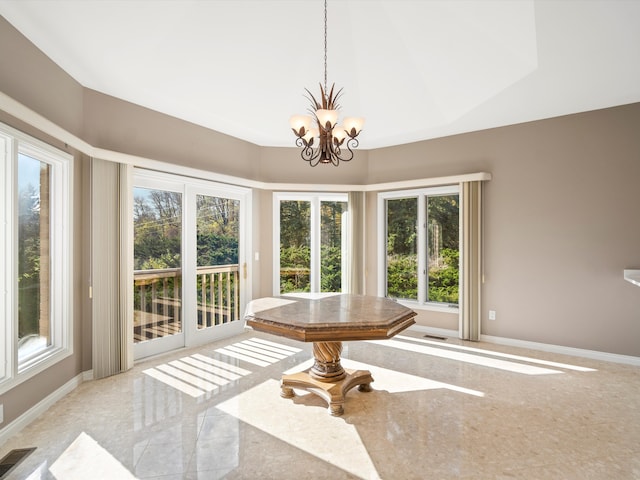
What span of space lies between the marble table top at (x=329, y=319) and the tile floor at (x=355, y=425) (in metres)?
0.64

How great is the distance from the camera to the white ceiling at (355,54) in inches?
97.5

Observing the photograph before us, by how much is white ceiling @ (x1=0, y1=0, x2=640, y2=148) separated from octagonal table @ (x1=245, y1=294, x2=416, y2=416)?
2330 mm

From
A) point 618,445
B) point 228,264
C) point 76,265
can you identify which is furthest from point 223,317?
point 618,445

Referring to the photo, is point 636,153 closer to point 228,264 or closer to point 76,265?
point 228,264

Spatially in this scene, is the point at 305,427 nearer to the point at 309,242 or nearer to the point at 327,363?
the point at 327,363

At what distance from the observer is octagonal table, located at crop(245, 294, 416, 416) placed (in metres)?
2.27

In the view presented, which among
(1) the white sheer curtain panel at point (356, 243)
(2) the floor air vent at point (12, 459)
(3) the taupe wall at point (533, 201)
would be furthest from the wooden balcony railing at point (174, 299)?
(1) the white sheer curtain panel at point (356, 243)

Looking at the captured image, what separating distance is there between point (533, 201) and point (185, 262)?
4.25 m

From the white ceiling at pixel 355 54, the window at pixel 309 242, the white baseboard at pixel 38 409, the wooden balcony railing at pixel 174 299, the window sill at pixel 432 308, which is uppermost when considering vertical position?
the white ceiling at pixel 355 54

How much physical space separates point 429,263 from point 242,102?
3291 mm

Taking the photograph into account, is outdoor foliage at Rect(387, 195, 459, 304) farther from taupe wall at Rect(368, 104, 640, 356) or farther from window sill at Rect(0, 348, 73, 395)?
window sill at Rect(0, 348, 73, 395)

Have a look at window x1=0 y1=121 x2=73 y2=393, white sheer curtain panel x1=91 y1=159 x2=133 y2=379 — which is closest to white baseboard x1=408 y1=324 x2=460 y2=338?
white sheer curtain panel x1=91 y1=159 x2=133 y2=379

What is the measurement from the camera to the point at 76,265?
9.76 ft

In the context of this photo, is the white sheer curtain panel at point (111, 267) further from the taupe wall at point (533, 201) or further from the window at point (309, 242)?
the window at point (309, 242)
